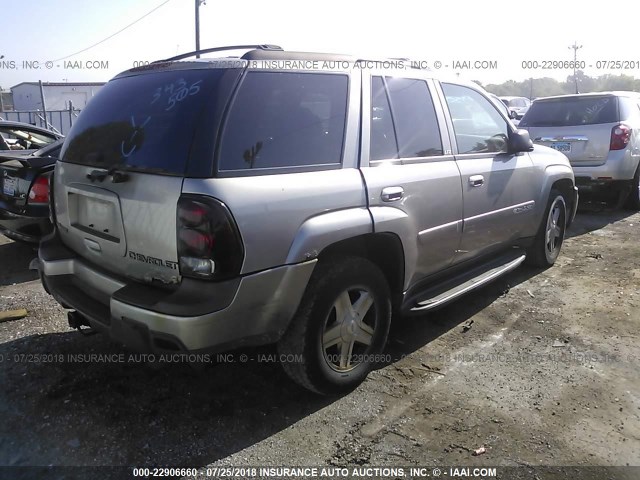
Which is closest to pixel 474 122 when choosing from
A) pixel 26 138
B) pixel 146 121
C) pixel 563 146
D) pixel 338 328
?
pixel 338 328

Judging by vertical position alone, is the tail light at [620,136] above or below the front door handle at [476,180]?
above

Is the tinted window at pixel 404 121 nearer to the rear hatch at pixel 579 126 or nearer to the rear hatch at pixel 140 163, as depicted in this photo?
the rear hatch at pixel 140 163

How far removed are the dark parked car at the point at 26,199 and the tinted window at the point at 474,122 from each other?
12.4 feet

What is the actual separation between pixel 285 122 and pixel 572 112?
6.65 metres

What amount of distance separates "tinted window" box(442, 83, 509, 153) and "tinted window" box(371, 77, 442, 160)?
1.00 feet

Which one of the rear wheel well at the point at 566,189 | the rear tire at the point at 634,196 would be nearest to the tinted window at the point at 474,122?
the rear wheel well at the point at 566,189

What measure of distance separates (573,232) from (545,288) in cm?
255

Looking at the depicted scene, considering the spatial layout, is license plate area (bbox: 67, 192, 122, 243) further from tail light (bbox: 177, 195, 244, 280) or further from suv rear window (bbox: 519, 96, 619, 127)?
suv rear window (bbox: 519, 96, 619, 127)

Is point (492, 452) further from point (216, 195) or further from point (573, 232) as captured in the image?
point (573, 232)

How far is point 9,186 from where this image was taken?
515 cm

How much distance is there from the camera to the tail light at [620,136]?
7.24 metres

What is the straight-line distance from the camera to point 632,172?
24.7 feet

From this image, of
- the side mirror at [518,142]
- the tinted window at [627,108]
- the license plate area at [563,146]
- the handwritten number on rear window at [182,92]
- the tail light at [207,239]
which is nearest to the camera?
the tail light at [207,239]

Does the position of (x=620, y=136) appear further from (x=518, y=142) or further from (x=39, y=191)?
(x=39, y=191)
